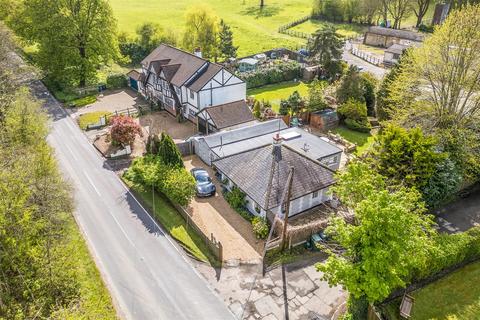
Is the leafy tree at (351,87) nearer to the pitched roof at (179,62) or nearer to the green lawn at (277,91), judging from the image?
the green lawn at (277,91)

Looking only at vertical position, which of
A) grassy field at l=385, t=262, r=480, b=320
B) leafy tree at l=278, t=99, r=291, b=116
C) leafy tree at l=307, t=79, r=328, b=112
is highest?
leafy tree at l=307, t=79, r=328, b=112

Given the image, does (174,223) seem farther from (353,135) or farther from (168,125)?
(353,135)

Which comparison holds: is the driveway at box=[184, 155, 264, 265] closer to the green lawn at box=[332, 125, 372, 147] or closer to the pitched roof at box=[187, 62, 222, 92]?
the pitched roof at box=[187, 62, 222, 92]

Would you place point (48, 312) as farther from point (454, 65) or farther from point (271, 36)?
point (271, 36)

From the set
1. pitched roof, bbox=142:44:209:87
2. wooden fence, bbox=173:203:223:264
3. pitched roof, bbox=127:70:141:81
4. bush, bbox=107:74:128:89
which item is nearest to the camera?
wooden fence, bbox=173:203:223:264

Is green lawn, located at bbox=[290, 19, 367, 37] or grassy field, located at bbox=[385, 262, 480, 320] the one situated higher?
green lawn, located at bbox=[290, 19, 367, 37]

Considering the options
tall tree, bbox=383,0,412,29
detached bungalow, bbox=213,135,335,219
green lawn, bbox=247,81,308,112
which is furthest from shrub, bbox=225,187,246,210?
tall tree, bbox=383,0,412,29

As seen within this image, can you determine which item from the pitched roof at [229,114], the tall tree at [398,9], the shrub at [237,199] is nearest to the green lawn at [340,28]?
the tall tree at [398,9]

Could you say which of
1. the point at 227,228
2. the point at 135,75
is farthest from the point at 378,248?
the point at 135,75
